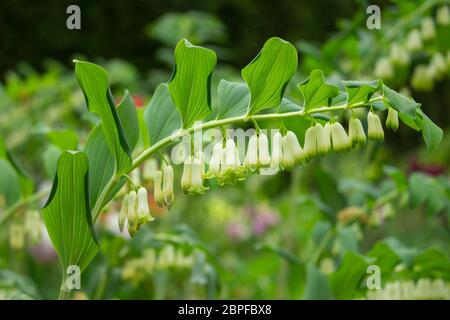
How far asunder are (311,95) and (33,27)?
433cm

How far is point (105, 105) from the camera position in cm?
102

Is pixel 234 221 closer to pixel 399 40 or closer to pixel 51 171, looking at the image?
pixel 399 40

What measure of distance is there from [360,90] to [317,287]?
1.91 feet

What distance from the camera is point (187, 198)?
322cm

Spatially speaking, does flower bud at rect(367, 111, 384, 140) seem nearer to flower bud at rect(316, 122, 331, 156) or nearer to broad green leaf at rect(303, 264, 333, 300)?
flower bud at rect(316, 122, 331, 156)

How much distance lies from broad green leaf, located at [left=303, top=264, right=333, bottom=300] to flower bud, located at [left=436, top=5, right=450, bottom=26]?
964 mm

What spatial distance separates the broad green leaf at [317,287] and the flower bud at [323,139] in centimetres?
50

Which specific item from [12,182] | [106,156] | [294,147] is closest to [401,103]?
[294,147]

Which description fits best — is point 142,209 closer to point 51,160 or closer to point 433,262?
point 51,160

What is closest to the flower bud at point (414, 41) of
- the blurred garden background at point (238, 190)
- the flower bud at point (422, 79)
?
the blurred garden background at point (238, 190)

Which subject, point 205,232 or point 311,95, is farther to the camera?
point 205,232

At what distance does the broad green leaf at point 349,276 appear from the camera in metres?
1.40
